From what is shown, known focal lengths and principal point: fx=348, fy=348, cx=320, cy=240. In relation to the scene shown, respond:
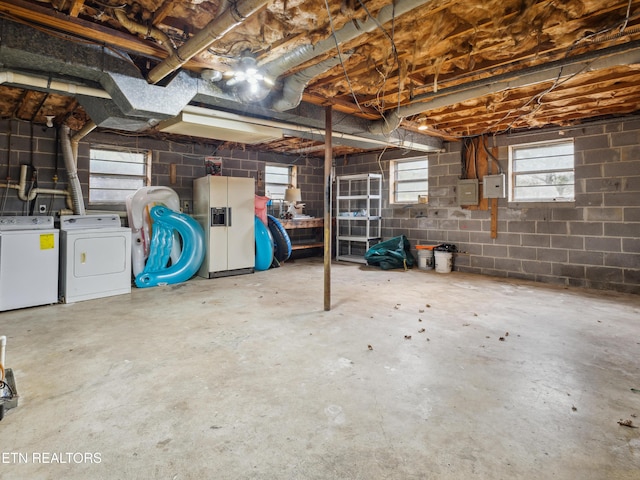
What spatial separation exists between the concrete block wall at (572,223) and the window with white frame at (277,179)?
2.99m

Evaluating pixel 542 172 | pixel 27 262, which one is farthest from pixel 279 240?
pixel 542 172

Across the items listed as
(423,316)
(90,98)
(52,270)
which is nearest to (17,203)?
(52,270)

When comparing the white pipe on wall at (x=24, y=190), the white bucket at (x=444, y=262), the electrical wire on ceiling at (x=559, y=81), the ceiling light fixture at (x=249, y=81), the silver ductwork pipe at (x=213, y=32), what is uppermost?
the electrical wire on ceiling at (x=559, y=81)

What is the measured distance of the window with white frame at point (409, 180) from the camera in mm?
6625

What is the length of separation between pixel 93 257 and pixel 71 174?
1.39 m

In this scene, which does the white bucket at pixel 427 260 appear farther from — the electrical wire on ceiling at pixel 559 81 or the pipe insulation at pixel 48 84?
the pipe insulation at pixel 48 84

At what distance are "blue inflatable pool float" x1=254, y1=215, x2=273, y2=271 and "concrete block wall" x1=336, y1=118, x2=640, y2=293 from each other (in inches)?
120

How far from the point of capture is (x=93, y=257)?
4.16 meters

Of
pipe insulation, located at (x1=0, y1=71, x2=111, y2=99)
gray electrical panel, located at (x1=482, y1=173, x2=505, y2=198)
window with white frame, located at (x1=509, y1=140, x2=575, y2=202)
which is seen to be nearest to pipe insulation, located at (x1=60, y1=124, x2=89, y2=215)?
pipe insulation, located at (x1=0, y1=71, x2=111, y2=99)

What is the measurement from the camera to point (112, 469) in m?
1.40

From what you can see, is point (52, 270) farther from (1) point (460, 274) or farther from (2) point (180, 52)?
(1) point (460, 274)

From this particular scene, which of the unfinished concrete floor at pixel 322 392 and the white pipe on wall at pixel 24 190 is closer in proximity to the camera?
the unfinished concrete floor at pixel 322 392

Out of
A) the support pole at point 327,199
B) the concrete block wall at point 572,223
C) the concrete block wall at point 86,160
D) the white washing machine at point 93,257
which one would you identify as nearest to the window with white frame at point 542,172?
the concrete block wall at point 572,223

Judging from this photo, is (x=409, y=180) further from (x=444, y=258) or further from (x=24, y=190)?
(x=24, y=190)
